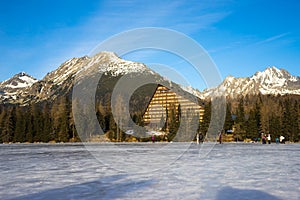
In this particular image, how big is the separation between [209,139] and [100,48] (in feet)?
129

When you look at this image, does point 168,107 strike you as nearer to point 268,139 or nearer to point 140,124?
point 140,124

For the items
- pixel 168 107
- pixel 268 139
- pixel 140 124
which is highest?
pixel 168 107

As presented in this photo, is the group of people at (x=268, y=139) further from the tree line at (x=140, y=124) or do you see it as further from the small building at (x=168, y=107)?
the small building at (x=168, y=107)

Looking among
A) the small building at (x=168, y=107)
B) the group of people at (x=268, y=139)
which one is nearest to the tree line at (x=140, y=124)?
the small building at (x=168, y=107)

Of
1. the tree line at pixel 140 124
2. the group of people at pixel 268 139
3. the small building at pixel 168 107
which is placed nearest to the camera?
the group of people at pixel 268 139

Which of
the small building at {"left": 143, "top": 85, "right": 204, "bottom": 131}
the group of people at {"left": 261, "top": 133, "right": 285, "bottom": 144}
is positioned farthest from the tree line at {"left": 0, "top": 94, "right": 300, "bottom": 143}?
the group of people at {"left": 261, "top": 133, "right": 285, "bottom": 144}

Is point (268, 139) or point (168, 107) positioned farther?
point (168, 107)

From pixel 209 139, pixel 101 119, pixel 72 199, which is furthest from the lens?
pixel 101 119

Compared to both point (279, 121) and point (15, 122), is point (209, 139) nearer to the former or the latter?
point (279, 121)

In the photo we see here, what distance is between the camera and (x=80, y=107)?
56.8m

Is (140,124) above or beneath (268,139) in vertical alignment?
above

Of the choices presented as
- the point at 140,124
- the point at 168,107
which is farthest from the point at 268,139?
the point at 168,107

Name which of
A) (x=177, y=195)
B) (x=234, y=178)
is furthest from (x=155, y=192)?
(x=234, y=178)

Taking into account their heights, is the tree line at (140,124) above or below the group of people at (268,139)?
above
